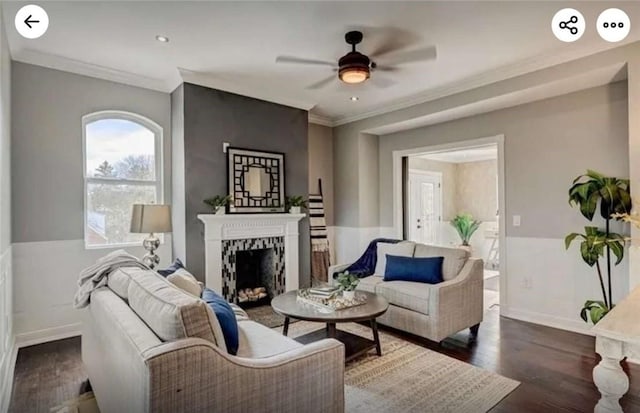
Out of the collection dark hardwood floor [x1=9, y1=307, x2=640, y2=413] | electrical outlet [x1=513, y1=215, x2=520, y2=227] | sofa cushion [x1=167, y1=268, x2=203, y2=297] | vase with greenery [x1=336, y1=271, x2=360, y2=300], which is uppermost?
electrical outlet [x1=513, y1=215, x2=520, y2=227]

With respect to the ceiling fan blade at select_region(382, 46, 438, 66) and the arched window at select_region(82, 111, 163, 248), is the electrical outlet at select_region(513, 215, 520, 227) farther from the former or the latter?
the arched window at select_region(82, 111, 163, 248)

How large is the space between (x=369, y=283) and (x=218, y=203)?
6.44 feet

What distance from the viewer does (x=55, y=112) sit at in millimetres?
3658

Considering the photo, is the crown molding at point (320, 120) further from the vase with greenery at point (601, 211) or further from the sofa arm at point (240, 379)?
the sofa arm at point (240, 379)

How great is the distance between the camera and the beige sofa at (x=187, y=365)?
129cm

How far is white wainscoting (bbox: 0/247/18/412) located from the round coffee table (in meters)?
1.90

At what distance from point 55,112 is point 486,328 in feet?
16.4

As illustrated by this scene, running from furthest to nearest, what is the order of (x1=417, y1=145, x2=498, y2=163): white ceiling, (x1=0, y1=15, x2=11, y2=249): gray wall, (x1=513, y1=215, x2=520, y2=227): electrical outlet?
(x1=417, y1=145, x2=498, y2=163): white ceiling < (x1=513, y1=215, x2=520, y2=227): electrical outlet < (x1=0, y1=15, x2=11, y2=249): gray wall

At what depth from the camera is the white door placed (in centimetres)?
791

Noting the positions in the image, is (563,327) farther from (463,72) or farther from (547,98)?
(463,72)

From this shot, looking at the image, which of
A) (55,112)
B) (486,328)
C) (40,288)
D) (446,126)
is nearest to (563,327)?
(486,328)

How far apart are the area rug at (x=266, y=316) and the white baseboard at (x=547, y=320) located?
259 cm

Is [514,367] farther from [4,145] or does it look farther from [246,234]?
[4,145]

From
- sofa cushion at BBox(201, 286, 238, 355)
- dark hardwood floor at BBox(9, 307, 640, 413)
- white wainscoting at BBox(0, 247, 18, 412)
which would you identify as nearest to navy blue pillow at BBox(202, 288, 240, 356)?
sofa cushion at BBox(201, 286, 238, 355)
